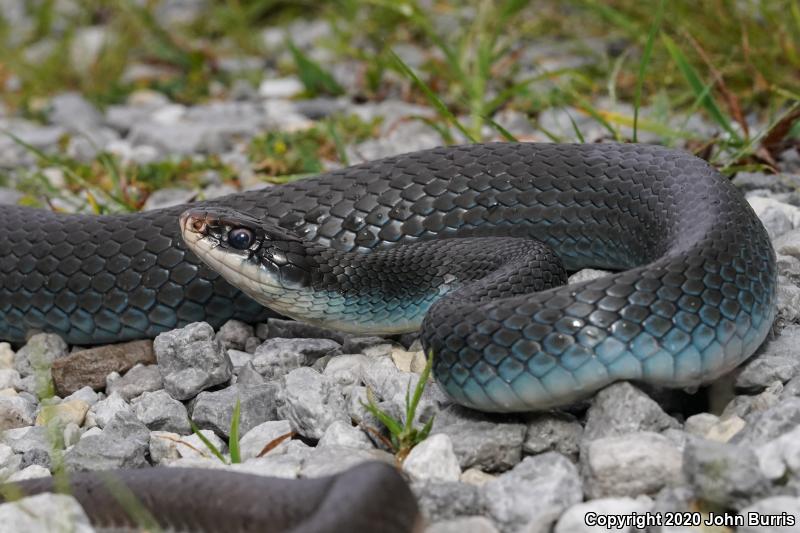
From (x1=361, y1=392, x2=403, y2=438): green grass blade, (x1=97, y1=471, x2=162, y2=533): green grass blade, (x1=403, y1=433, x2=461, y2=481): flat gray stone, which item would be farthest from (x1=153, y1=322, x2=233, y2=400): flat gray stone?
(x1=403, y1=433, x2=461, y2=481): flat gray stone

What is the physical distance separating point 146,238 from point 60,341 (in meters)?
0.69

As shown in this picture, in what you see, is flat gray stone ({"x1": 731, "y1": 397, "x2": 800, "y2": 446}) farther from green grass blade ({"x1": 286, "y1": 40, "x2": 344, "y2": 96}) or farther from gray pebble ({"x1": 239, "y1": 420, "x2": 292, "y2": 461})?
green grass blade ({"x1": 286, "y1": 40, "x2": 344, "y2": 96})

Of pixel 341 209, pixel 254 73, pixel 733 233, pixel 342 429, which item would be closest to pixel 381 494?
pixel 342 429

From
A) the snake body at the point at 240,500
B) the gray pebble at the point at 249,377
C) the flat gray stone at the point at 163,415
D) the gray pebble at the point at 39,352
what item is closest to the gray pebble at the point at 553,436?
the snake body at the point at 240,500

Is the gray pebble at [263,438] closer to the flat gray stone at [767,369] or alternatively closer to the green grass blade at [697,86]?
the flat gray stone at [767,369]

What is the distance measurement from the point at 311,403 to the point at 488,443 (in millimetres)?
741

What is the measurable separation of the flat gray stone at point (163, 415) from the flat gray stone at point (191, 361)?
127mm

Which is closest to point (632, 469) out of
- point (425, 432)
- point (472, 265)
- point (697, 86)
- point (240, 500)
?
point (425, 432)

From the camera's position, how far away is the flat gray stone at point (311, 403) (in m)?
4.16

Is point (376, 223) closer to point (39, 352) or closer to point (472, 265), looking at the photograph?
point (472, 265)

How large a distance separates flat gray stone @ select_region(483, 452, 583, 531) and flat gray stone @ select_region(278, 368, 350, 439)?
0.83 m

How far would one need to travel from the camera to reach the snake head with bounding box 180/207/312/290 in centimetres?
489

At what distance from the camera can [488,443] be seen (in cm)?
382

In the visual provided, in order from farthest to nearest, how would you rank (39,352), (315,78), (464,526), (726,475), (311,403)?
(315,78) → (39,352) → (311,403) → (464,526) → (726,475)
